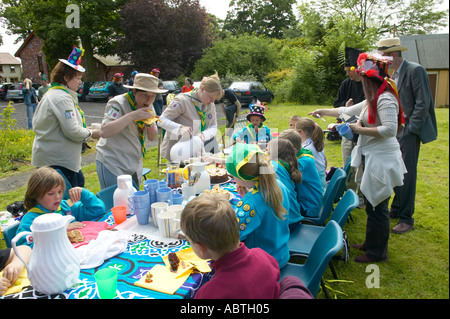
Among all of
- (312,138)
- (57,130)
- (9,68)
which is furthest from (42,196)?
(9,68)

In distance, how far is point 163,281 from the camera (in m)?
1.54

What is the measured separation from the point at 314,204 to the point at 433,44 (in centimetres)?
2534

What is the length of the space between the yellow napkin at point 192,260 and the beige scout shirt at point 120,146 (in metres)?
1.44

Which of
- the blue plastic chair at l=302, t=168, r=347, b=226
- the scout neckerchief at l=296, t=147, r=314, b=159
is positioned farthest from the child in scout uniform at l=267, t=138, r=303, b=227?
the blue plastic chair at l=302, t=168, r=347, b=226

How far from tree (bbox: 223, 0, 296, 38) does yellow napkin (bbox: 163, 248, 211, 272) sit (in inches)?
1671

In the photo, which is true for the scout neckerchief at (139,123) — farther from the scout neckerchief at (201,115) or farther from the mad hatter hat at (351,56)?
the mad hatter hat at (351,56)

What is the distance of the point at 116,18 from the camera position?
23.2 metres

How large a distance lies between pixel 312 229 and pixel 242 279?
1.90m

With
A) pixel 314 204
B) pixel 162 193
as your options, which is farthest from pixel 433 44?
pixel 162 193

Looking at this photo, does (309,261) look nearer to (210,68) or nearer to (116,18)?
(210,68)

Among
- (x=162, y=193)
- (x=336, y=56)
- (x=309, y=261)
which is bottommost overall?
(x=309, y=261)

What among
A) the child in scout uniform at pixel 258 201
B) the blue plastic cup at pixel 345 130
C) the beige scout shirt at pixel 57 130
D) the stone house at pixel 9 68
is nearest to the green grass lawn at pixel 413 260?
the child in scout uniform at pixel 258 201

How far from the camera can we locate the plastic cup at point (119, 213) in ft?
7.17

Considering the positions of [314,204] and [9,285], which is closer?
[9,285]
